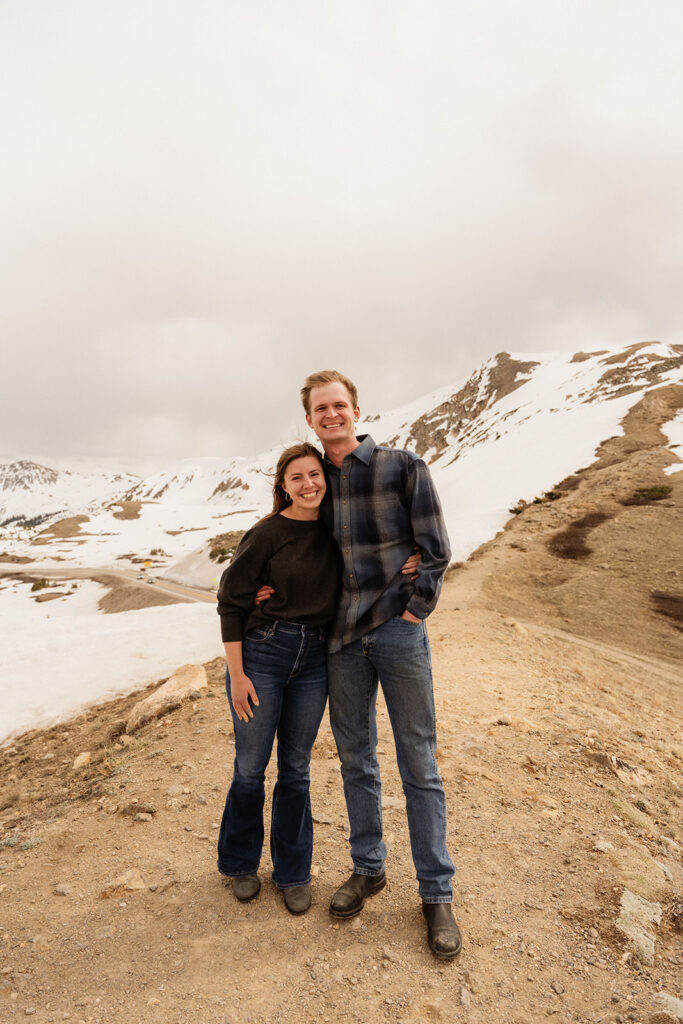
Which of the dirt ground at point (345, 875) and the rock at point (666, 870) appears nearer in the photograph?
the dirt ground at point (345, 875)

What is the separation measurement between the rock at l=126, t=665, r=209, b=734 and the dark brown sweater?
6364 mm

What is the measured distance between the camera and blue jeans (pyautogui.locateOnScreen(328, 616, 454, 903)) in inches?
149

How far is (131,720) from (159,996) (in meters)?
6.51

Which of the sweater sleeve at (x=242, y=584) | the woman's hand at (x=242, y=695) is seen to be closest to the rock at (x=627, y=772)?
the woman's hand at (x=242, y=695)

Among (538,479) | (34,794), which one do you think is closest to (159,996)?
(34,794)

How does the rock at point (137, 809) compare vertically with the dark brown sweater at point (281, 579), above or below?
below

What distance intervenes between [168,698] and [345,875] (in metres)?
5.93

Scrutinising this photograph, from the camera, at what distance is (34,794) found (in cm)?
705

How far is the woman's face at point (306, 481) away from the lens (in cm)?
384

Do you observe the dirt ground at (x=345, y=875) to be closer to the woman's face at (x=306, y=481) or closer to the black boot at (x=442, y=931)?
the black boot at (x=442, y=931)

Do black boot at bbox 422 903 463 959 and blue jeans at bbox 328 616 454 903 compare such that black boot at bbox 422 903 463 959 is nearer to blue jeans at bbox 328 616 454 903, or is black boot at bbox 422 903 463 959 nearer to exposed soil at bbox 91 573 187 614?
blue jeans at bbox 328 616 454 903

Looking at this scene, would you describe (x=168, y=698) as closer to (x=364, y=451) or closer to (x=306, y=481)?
(x=306, y=481)

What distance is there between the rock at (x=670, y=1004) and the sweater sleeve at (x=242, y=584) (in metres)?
3.55

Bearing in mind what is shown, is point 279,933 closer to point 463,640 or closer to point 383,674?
point 383,674
